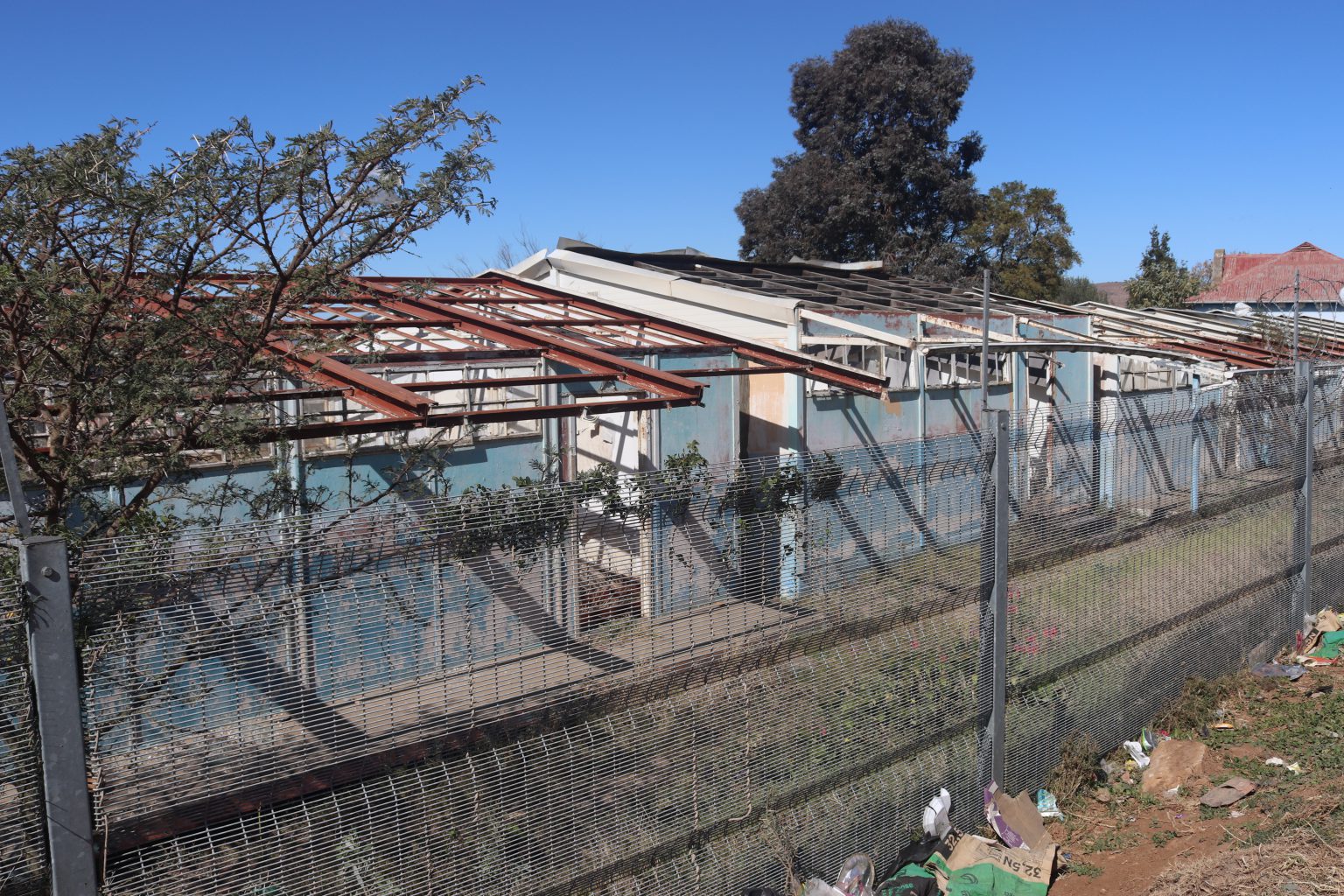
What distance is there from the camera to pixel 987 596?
5145 millimetres

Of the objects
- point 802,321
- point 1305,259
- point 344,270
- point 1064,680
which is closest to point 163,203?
point 344,270

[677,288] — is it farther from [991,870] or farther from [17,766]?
[17,766]

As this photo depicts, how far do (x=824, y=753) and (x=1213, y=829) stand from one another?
87.4 inches

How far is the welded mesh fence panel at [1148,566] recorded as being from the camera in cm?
549

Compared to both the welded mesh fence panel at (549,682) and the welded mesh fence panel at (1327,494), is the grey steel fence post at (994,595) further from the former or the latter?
the welded mesh fence panel at (1327,494)

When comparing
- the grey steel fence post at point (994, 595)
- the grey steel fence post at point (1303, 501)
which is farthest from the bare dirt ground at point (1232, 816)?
the grey steel fence post at point (1303, 501)

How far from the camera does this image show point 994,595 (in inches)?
201

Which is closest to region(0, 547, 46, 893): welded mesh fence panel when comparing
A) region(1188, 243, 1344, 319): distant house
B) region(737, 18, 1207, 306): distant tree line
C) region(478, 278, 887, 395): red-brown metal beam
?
region(478, 278, 887, 395): red-brown metal beam

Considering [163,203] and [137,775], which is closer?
[137,775]

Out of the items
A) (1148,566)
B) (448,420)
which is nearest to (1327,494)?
(1148,566)

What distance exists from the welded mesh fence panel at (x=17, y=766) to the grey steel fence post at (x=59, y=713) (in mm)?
36

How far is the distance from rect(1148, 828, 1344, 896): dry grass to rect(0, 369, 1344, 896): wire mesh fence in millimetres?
944

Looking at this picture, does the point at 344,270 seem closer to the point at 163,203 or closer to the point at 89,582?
the point at 163,203

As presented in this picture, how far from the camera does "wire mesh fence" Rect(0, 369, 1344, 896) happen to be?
9.45 ft
